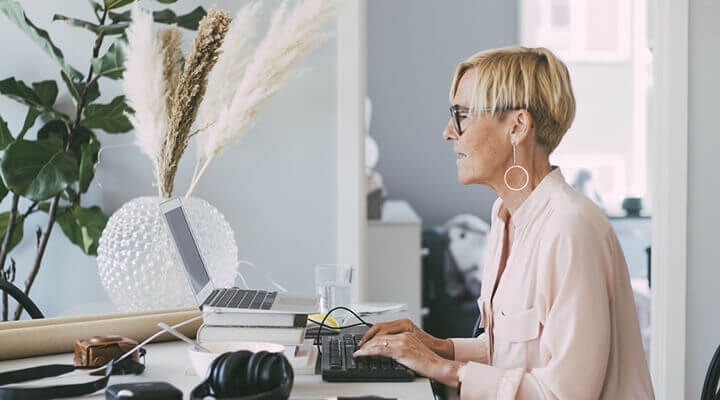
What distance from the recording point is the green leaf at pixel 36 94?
2.45 metres

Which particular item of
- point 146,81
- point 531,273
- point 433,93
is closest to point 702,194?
point 531,273

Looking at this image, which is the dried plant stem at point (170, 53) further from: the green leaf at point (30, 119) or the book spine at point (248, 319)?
the book spine at point (248, 319)

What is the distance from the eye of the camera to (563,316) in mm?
1416

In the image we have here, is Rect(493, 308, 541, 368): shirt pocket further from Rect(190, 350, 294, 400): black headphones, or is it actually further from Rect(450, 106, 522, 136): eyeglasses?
Rect(190, 350, 294, 400): black headphones

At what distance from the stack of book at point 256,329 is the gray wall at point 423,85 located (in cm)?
429

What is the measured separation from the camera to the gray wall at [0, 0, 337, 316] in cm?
266

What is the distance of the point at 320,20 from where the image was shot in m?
2.39

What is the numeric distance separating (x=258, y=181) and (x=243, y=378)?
65.5 inches

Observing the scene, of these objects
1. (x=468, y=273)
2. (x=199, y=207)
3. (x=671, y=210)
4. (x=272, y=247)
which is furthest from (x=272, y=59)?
(x=468, y=273)

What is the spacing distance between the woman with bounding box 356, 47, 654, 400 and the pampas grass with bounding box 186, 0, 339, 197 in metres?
0.73

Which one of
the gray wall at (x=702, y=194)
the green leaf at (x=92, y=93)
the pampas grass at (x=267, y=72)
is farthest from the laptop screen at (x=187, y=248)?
the gray wall at (x=702, y=194)

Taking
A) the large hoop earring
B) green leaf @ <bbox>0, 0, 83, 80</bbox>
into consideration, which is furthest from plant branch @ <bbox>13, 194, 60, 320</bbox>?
the large hoop earring

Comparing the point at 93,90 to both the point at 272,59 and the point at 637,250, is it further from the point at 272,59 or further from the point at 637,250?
the point at 637,250

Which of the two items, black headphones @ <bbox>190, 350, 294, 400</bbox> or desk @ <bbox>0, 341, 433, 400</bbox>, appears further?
desk @ <bbox>0, 341, 433, 400</bbox>
